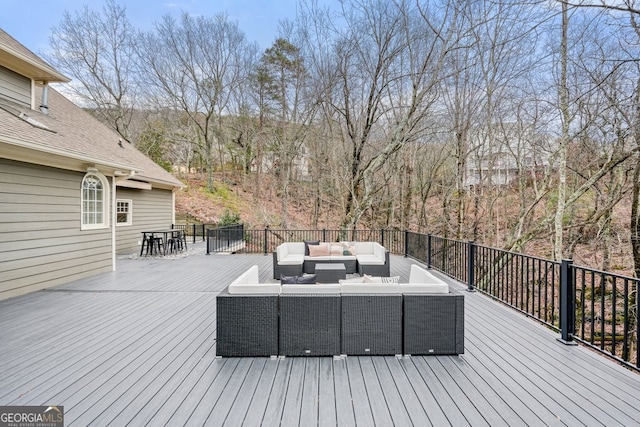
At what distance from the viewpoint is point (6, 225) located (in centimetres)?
476

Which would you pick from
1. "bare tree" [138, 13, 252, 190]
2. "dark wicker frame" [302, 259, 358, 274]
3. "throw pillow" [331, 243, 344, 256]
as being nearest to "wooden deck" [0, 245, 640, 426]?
"dark wicker frame" [302, 259, 358, 274]

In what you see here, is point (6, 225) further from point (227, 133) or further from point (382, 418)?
point (227, 133)

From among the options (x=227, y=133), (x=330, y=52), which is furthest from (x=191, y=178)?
(x=330, y=52)

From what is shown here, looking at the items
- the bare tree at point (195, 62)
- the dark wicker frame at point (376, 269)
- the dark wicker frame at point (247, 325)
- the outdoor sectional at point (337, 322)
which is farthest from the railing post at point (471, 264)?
the bare tree at point (195, 62)

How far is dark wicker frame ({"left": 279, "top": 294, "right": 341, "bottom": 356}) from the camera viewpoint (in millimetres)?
2834

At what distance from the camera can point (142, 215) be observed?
10906 mm

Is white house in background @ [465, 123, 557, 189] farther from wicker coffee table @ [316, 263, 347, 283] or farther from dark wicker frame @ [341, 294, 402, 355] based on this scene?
dark wicker frame @ [341, 294, 402, 355]

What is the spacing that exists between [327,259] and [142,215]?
318 inches

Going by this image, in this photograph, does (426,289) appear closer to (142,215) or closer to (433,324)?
(433,324)

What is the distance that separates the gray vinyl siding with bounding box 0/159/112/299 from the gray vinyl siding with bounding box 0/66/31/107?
1.80 m

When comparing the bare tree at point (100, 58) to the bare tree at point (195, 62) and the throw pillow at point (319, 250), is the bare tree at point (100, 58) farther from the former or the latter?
the throw pillow at point (319, 250)

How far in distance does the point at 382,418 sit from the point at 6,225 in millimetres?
6169

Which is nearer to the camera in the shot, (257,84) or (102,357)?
(102,357)

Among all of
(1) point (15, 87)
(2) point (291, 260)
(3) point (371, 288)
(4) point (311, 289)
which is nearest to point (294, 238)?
(2) point (291, 260)
